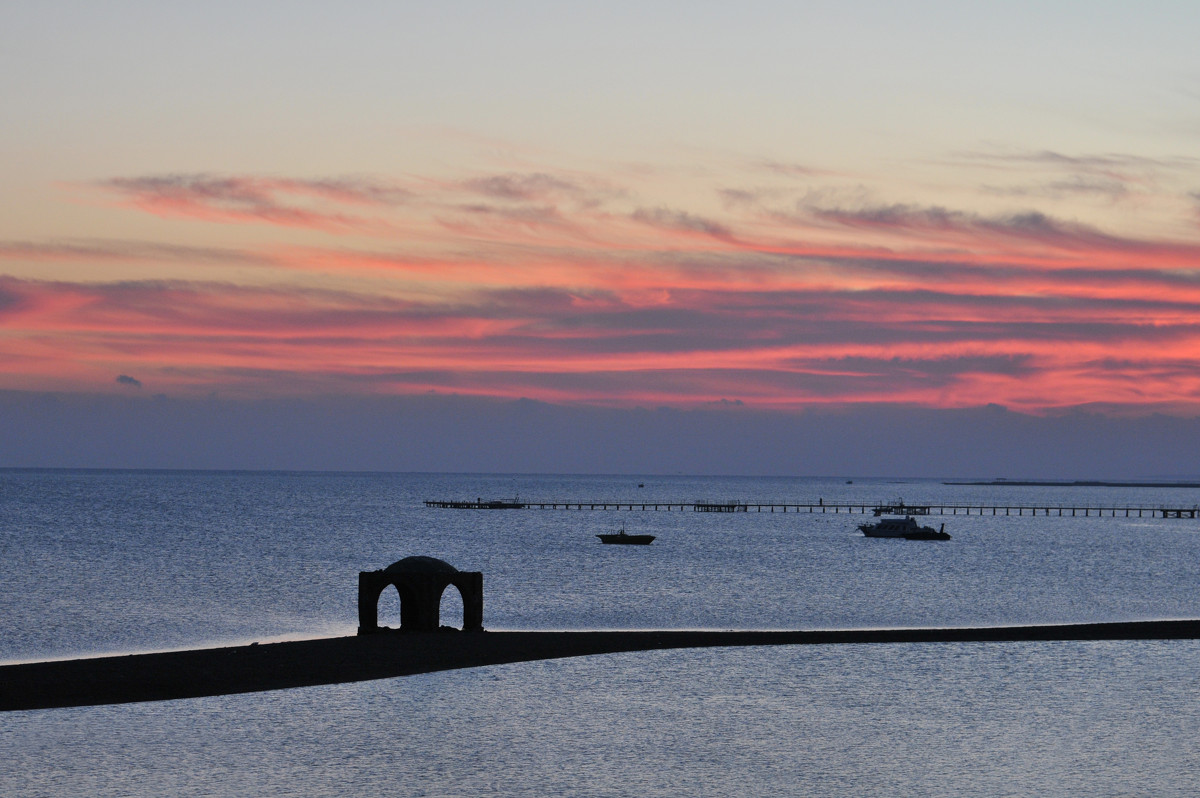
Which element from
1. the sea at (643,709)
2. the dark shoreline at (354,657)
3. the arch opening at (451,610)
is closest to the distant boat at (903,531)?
the sea at (643,709)

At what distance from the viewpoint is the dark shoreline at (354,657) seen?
4203 cm

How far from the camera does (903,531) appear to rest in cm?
18050

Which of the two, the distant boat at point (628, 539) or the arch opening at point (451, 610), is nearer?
the arch opening at point (451, 610)

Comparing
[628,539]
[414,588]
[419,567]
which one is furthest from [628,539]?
[414,588]

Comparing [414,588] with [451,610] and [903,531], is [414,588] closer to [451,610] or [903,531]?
[451,610]

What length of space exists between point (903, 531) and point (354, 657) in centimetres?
14069

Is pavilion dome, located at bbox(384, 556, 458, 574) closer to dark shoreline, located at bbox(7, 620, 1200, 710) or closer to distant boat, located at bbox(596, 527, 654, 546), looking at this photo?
dark shoreline, located at bbox(7, 620, 1200, 710)

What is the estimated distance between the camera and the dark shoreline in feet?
138

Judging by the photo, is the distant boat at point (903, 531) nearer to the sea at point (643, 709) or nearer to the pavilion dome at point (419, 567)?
the sea at point (643, 709)

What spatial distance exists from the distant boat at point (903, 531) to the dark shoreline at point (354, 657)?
110820mm

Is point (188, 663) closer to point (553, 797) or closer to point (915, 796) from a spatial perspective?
point (553, 797)

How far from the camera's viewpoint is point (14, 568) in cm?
10688

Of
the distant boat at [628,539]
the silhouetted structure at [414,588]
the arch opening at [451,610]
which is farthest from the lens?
the distant boat at [628,539]

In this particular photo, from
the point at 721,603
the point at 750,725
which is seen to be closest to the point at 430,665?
the point at 750,725
